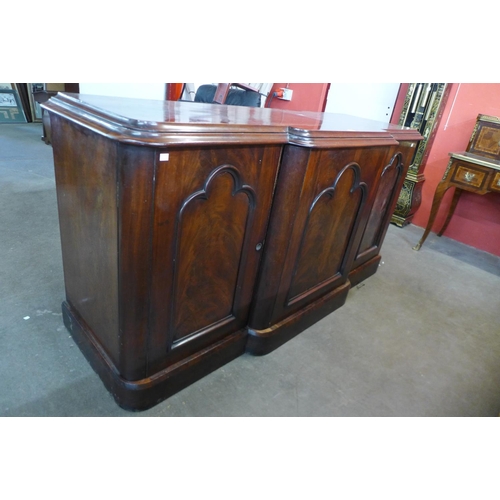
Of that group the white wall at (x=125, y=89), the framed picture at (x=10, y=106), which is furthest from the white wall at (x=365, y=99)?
the framed picture at (x=10, y=106)

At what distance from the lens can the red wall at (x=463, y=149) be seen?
2.67m

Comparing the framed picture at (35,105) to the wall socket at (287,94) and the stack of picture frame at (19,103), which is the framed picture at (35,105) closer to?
the stack of picture frame at (19,103)

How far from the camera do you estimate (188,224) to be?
1016 mm

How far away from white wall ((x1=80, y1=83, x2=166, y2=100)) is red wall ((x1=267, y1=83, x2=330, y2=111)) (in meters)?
1.32

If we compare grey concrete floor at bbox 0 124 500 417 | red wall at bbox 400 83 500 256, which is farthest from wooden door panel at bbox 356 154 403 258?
red wall at bbox 400 83 500 256

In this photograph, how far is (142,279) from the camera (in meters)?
1.00

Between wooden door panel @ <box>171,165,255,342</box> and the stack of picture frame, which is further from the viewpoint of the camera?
the stack of picture frame

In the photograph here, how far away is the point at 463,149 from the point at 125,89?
306cm

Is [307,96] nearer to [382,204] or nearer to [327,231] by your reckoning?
[382,204]

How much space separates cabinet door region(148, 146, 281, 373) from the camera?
936 millimetres

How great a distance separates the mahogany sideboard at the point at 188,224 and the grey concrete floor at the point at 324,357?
0.28ft

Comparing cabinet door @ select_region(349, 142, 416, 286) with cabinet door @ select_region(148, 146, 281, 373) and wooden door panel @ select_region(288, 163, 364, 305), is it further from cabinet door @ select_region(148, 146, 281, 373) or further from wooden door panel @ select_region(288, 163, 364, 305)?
cabinet door @ select_region(148, 146, 281, 373)

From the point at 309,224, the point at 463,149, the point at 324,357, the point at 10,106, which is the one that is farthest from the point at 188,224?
the point at 10,106

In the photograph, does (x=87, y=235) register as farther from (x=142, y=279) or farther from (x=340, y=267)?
(x=340, y=267)
